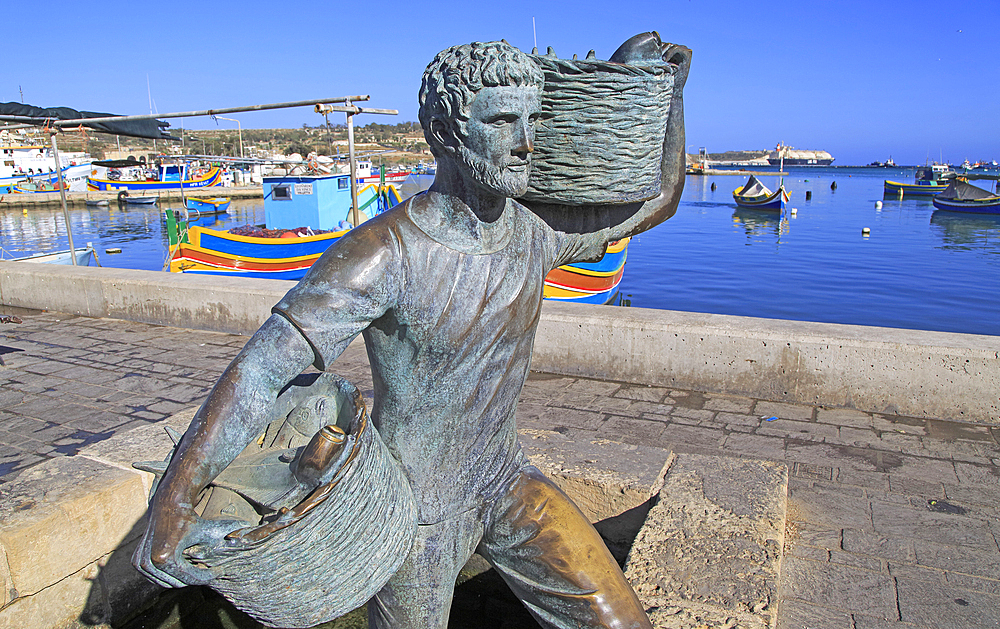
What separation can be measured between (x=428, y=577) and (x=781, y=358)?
3.56 meters

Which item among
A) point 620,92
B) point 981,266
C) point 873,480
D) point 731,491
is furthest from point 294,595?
point 981,266

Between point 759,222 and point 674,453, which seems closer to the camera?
point 674,453

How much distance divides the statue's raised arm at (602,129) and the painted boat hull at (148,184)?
46613 millimetres

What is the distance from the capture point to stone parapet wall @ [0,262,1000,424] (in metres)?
4.22

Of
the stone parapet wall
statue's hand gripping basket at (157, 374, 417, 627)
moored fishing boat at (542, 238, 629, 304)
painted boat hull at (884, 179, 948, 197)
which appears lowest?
painted boat hull at (884, 179, 948, 197)

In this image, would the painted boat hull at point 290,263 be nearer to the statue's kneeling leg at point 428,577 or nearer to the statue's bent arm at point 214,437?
the statue's kneeling leg at point 428,577

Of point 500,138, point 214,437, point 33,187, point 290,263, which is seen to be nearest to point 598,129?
point 500,138

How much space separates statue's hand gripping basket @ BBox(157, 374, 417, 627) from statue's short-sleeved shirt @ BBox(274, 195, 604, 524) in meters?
0.09

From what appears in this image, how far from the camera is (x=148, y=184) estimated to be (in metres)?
43.5

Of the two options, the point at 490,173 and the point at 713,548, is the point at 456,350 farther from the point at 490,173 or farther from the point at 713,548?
the point at 713,548

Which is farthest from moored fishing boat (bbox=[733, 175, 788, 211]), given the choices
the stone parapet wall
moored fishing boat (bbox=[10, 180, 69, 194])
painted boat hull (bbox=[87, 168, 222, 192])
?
moored fishing boat (bbox=[10, 180, 69, 194])

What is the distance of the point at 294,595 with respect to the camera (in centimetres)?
139

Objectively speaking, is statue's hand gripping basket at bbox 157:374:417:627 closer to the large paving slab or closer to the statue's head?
the statue's head

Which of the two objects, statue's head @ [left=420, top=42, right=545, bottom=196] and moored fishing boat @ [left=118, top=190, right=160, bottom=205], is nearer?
statue's head @ [left=420, top=42, right=545, bottom=196]
